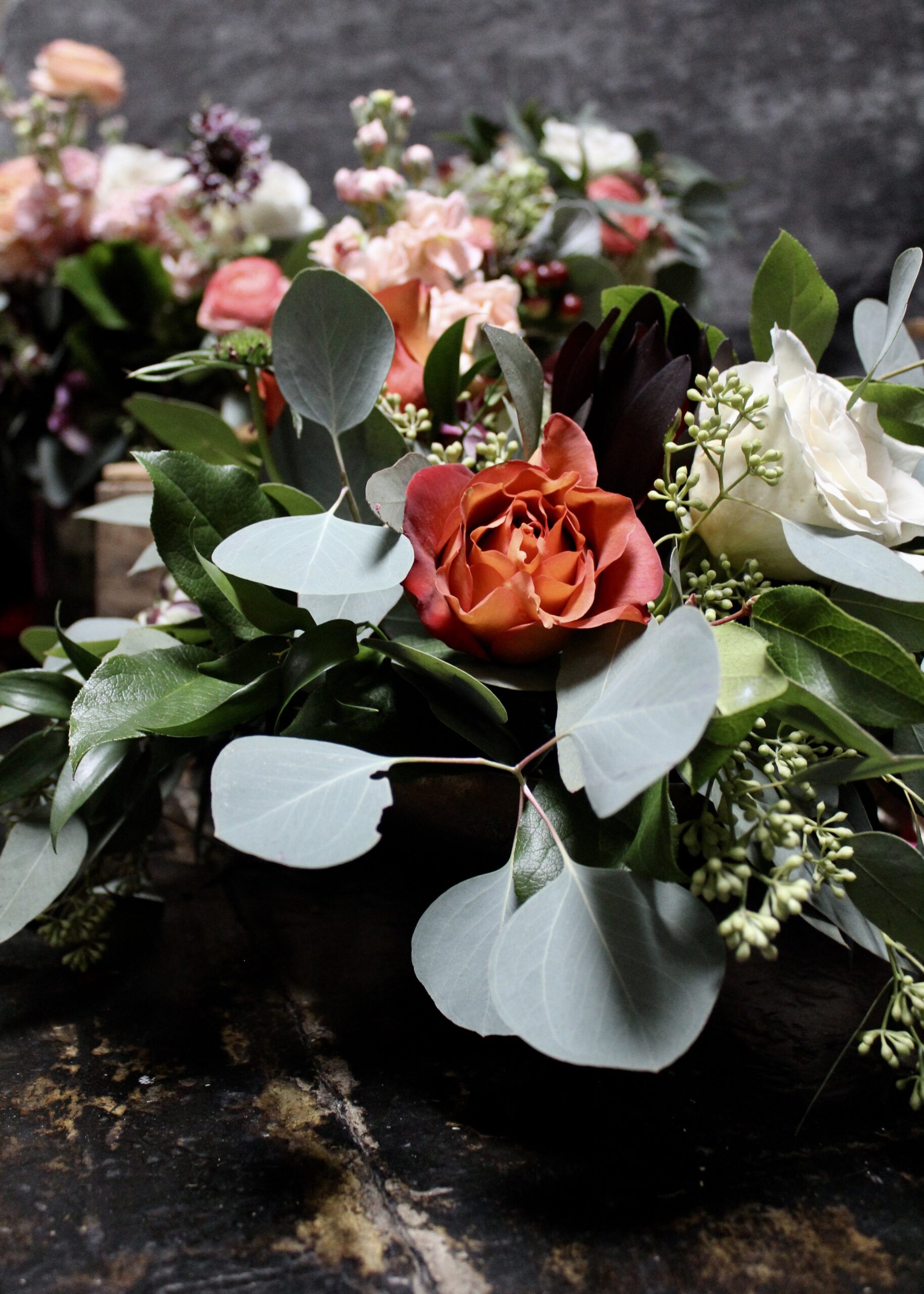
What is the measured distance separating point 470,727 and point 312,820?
0.35ft

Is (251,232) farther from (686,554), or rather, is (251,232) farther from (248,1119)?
(248,1119)

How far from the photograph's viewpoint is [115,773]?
46cm

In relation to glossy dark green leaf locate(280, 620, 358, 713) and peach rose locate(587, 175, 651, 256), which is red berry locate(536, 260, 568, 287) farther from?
glossy dark green leaf locate(280, 620, 358, 713)

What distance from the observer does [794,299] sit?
1.48 ft

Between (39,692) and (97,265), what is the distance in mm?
631

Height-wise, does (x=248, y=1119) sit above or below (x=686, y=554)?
below

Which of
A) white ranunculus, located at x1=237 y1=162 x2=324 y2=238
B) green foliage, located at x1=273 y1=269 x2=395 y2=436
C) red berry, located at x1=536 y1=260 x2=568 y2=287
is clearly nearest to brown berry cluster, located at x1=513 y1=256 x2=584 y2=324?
red berry, located at x1=536 y1=260 x2=568 y2=287

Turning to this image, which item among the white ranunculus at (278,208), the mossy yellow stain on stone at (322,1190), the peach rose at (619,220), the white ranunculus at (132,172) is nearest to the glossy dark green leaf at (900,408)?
the mossy yellow stain on stone at (322,1190)

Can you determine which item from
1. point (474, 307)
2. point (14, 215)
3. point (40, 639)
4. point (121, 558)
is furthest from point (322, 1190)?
point (14, 215)

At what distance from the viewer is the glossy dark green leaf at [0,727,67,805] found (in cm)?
45

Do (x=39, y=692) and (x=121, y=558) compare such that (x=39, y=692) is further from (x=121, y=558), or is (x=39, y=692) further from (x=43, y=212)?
(x=43, y=212)

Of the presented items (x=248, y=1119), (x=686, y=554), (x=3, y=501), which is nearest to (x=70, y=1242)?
(x=248, y=1119)

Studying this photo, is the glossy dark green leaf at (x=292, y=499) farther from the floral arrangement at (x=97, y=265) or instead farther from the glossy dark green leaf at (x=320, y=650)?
the floral arrangement at (x=97, y=265)

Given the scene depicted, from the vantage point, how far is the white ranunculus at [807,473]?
38cm
